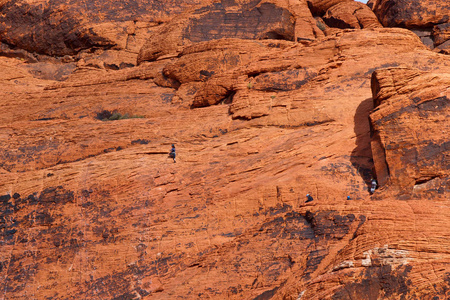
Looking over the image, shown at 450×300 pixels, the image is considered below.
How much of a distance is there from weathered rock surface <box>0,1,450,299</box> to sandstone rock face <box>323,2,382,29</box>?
379 inches

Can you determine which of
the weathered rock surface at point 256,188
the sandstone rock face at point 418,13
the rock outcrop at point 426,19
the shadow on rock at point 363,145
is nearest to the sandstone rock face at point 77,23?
the weathered rock surface at point 256,188

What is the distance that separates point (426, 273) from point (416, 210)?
6.14ft

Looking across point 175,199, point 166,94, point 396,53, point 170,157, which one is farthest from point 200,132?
point 396,53

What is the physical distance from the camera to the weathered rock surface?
448 inches

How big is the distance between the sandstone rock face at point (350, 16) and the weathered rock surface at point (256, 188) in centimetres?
963

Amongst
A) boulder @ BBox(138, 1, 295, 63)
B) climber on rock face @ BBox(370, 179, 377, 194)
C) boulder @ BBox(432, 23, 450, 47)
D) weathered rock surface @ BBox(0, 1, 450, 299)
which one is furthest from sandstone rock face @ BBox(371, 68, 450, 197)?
boulder @ BBox(432, 23, 450, 47)

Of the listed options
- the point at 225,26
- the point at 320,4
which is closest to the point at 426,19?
the point at 320,4

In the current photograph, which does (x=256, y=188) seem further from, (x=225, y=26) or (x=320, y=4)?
(x=320, y=4)

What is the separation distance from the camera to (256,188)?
584 inches

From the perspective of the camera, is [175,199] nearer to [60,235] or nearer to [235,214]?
[235,214]

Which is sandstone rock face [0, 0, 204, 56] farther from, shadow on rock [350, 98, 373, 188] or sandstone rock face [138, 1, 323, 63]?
shadow on rock [350, 98, 373, 188]

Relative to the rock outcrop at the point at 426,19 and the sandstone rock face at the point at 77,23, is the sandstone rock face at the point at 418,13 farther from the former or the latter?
the sandstone rock face at the point at 77,23

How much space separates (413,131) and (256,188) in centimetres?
500

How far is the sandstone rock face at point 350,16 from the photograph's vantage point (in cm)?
2971
